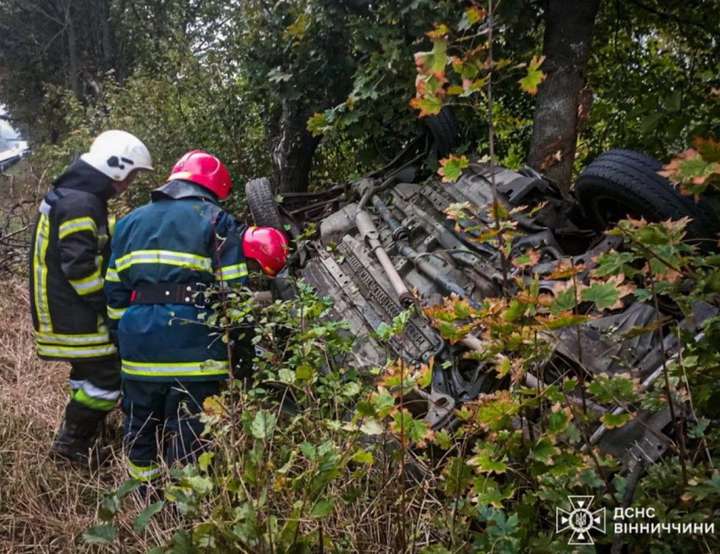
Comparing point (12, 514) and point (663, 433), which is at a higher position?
point (663, 433)

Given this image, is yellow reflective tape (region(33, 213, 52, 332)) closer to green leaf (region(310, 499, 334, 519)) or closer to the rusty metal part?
the rusty metal part

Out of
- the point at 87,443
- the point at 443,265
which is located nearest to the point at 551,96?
the point at 443,265

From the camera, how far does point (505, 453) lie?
1895mm

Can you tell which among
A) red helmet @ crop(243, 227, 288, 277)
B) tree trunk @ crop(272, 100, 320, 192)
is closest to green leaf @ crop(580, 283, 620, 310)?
red helmet @ crop(243, 227, 288, 277)

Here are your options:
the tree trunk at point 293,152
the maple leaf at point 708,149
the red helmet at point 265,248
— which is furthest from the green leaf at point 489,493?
the tree trunk at point 293,152

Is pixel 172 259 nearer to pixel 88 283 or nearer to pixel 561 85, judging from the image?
pixel 88 283

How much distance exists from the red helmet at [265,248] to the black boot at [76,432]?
1.21 metres

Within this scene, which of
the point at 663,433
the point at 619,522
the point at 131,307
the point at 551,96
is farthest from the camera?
the point at 551,96

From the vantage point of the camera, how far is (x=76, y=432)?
129 inches

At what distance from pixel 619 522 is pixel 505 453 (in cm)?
36

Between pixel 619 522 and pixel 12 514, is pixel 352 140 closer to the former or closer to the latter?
pixel 12 514

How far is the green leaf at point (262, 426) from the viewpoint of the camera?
5.94 feet

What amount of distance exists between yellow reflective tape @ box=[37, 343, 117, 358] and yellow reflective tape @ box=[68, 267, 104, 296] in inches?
12.2

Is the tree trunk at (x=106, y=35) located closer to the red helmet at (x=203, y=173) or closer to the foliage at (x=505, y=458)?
the red helmet at (x=203, y=173)
